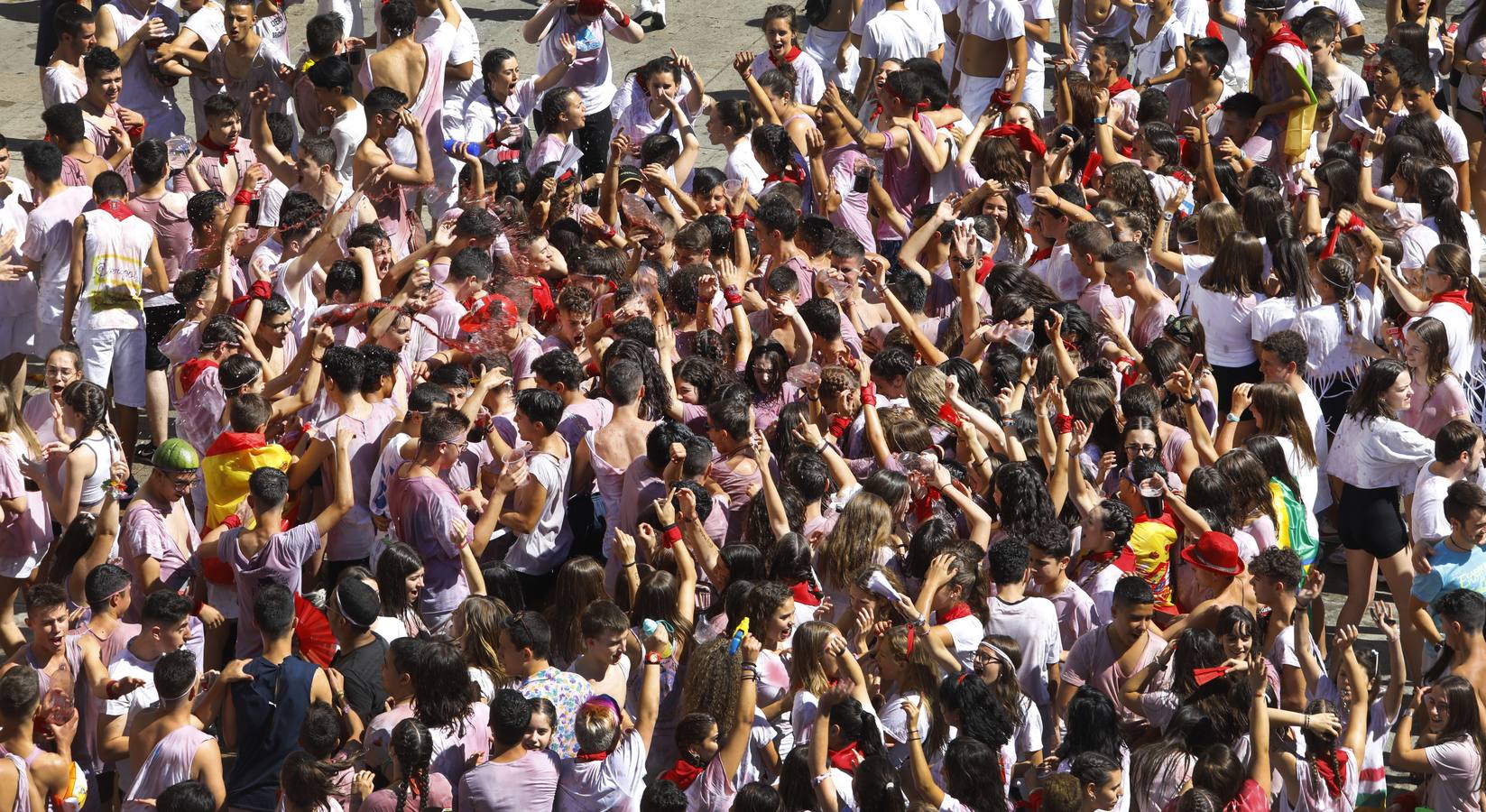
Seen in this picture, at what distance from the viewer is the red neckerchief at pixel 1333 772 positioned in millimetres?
5879

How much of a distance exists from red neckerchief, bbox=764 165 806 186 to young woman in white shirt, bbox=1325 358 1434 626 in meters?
3.57

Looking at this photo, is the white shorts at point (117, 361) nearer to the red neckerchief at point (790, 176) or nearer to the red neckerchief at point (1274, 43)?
the red neckerchief at point (790, 176)

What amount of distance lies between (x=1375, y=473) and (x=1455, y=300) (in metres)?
1.40

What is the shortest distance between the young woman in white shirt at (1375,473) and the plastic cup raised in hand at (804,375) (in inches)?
87.9

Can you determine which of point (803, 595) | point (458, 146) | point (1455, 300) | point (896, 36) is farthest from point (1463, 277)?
point (458, 146)

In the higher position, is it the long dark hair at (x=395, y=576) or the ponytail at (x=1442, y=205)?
the long dark hair at (x=395, y=576)

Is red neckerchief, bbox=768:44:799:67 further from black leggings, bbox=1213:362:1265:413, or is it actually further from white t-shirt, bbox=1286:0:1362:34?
black leggings, bbox=1213:362:1265:413

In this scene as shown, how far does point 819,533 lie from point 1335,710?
78.7 inches

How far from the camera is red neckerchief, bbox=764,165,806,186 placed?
10.3 m

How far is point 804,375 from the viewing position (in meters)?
8.19

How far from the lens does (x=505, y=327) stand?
844cm

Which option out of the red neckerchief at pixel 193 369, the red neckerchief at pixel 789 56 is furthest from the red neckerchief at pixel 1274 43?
the red neckerchief at pixel 193 369

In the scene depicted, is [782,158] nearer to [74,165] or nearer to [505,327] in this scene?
[505,327]

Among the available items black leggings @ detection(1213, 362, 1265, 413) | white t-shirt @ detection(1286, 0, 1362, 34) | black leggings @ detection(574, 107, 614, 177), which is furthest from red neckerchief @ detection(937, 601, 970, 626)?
white t-shirt @ detection(1286, 0, 1362, 34)
